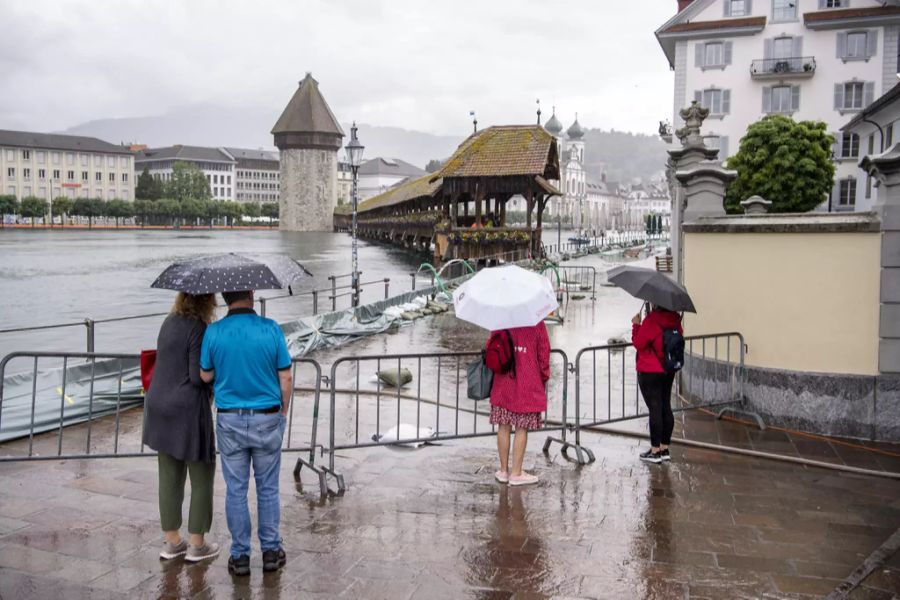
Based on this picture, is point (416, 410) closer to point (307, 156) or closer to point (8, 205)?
point (307, 156)

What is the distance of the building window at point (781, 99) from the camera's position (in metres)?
47.8

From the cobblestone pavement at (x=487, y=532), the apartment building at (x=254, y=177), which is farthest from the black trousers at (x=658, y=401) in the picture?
the apartment building at (x=254, y=177)

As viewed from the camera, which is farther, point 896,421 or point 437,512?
point 896,421

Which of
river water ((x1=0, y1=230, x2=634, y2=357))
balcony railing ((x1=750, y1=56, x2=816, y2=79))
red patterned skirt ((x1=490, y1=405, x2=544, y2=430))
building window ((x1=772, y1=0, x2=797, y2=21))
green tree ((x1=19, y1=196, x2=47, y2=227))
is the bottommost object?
river water ((x1=0, y1=230, x2=634, y2=357))

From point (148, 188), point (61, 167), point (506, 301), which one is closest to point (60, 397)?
point (506, 301)

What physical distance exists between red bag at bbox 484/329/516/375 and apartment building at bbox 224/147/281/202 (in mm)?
173886

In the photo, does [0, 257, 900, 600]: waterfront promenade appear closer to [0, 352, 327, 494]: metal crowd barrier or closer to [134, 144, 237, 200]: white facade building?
[0, 352, 327, 494]: metal crowd barrier

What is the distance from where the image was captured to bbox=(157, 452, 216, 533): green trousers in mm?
5086

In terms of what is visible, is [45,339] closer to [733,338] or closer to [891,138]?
[733,338]

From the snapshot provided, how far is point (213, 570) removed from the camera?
5.05m

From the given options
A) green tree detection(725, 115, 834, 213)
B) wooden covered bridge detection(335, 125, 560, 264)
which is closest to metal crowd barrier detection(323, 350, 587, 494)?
wooden covered bridge detection(335, 125, 560, 264)

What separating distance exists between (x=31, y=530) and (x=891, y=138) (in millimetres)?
39249

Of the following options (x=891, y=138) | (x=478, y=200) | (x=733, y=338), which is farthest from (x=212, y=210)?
(x=733, y=338)

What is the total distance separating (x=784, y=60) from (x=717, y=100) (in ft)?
13.3
